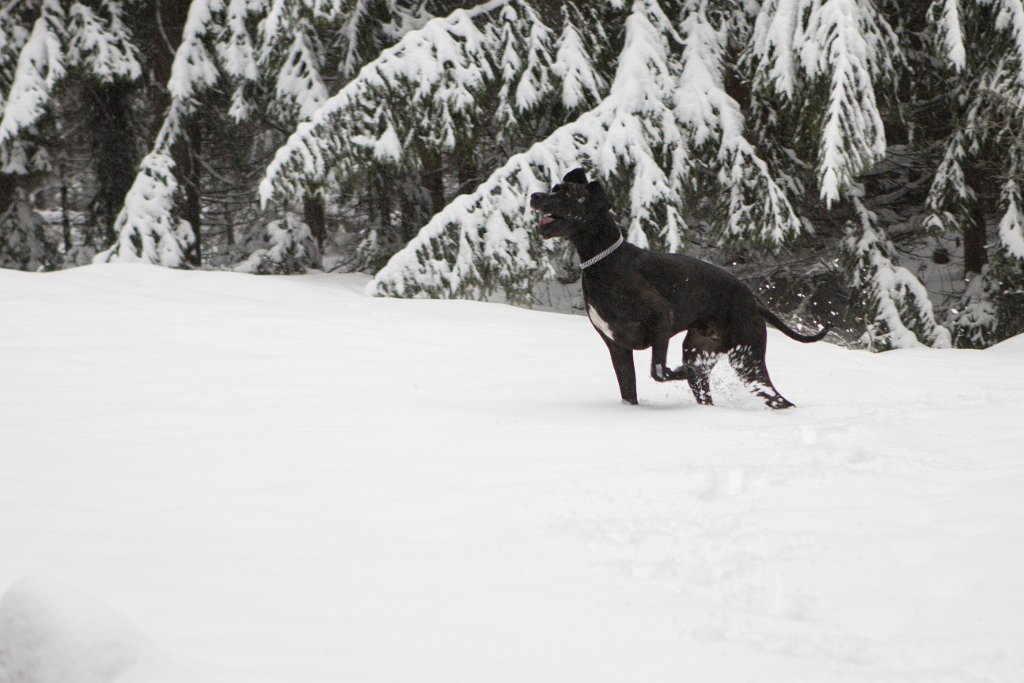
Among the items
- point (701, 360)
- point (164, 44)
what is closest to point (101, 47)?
point (164, 44)

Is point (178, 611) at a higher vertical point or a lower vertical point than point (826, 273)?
lower

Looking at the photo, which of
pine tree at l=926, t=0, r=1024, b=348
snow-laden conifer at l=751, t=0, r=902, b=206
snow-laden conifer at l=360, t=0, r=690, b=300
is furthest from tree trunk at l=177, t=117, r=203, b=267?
pine tree at l=926, t=0, r=1024, b=348

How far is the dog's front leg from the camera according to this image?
4859mm

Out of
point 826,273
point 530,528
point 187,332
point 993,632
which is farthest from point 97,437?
point 826,273

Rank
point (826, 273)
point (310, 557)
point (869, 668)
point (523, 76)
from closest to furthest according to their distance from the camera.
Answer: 1. point (869, 668)
2. point (310, 557)
3. point (523, 76)
4. point (826, 273)

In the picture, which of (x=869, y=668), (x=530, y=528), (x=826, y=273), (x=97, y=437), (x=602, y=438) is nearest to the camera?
(x=869, y=668)

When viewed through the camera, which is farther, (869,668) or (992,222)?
(992,222)

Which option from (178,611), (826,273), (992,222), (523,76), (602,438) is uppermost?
(523,76)

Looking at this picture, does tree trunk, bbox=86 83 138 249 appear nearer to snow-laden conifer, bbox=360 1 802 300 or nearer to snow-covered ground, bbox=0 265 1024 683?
snow-laden conifer, bbox=360 1 802 300

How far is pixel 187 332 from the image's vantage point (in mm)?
5809

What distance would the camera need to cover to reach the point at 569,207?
472 cm

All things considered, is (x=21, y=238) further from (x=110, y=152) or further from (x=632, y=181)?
(x=632, y=181)

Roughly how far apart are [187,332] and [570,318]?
3.56m

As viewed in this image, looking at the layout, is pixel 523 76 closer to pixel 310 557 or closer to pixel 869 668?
pixel 310 557
